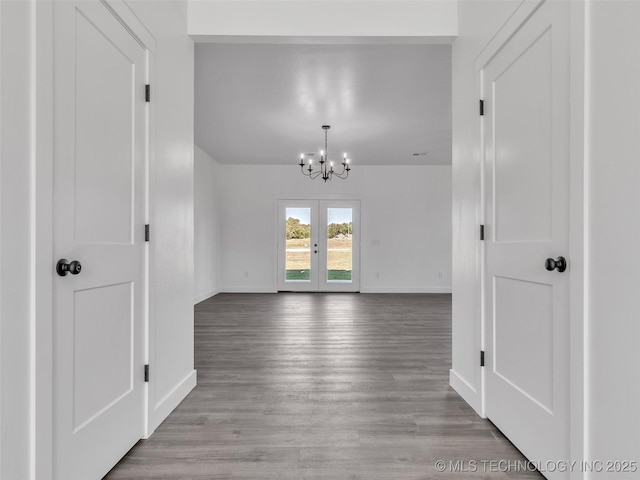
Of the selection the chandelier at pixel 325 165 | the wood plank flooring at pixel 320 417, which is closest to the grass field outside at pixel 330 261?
the chandelier at pixel 325 165

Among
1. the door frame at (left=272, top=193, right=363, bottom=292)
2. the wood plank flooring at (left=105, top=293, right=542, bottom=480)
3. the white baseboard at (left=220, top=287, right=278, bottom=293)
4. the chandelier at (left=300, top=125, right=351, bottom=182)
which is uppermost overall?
the chandelier at (left=300, top=125, right=351, bottom=182)

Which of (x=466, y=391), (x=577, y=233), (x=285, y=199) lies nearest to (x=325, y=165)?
(x=285, y=199)

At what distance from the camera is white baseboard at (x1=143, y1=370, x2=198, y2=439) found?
6.36ft

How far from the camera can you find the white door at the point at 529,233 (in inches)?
57.1

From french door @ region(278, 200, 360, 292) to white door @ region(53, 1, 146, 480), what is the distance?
6.20m

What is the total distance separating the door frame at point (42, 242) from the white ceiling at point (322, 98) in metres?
2.16

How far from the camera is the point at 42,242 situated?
1200 mm

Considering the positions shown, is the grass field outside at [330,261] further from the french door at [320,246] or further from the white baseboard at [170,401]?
the white baseboard at [170,401]

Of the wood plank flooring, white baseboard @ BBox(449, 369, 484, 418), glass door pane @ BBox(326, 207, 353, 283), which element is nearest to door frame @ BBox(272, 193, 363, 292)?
glass door pane @ BBox(326, 207, 353, 283)

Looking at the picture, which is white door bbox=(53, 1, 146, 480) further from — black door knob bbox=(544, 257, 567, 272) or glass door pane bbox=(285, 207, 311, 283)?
glass door pane bbox=(285, 207, 311, 283)

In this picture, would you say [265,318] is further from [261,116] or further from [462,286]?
[462,286]

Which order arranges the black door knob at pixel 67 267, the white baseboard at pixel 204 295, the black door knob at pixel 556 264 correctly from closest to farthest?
the black door knob at pixel 67 267, the black door knob at pixel 556 264, the white baseboard at pixel 204 295

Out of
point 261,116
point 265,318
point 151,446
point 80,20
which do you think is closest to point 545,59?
point 80,20

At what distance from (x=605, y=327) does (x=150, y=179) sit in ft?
6.62
